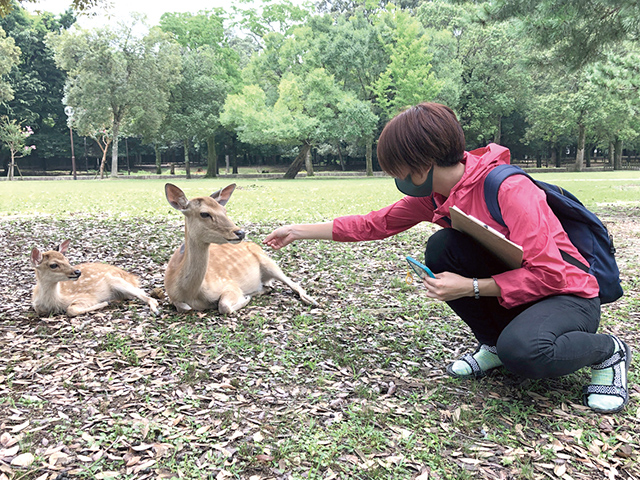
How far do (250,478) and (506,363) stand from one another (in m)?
1.23

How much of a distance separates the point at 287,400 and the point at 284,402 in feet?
0.09

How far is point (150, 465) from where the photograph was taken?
6.83ft

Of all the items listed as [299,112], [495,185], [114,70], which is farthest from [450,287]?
[114,70]

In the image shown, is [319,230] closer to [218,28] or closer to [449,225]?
[449,225]

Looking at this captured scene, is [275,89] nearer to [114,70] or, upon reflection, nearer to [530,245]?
[114,70]

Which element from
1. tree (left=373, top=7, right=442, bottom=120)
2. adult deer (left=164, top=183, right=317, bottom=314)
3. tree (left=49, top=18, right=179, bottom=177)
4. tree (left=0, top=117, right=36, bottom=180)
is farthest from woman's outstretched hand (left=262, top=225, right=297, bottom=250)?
tree (left=0, top=117, right=36, bottom=180)

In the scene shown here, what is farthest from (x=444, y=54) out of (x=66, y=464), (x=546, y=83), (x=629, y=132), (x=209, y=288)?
(x=66, y=464)

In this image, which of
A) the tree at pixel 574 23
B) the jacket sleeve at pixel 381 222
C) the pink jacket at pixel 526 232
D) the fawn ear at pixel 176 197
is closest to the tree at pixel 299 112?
the tree at pixel 574 23

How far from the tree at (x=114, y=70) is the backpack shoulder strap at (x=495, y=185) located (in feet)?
98.8

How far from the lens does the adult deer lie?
3607 mm

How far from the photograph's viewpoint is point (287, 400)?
265 cm

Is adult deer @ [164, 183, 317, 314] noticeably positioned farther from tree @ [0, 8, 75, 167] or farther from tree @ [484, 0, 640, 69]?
tree @ [0, 8, 75, 167]

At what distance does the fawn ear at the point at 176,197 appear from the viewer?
3579 millimetres

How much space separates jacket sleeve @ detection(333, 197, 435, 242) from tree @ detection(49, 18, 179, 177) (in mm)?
29216
